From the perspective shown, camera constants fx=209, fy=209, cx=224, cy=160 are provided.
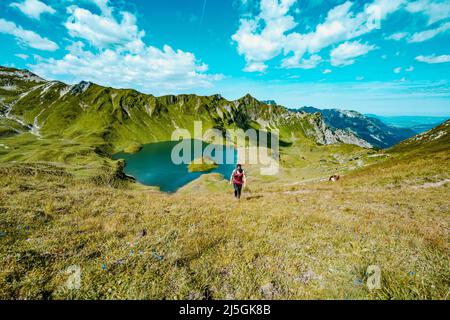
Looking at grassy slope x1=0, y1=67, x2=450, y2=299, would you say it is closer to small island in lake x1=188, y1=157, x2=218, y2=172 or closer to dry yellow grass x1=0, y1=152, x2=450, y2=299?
dry yellow grass x1=0, y1=152, x2=450, y2=299

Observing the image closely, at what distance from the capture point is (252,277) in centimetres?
693

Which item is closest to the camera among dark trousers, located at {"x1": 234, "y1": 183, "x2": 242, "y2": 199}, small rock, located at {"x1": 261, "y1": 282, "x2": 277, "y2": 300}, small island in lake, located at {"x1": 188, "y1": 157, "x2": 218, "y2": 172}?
small rock, located at {"x1": 261, "y1": 282, "x2": 277, "y2": 300}

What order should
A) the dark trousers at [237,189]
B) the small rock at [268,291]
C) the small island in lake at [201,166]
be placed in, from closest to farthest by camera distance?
the small rock at [268,291]
the dark trousers at [237,189]
the small island in lake at [201,166]

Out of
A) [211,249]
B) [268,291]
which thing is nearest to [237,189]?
[211,249]

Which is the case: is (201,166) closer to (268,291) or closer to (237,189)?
(237,189)

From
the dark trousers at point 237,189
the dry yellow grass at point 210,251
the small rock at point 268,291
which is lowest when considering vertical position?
the small rock at point 268,291

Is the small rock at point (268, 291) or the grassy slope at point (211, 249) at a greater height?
Answer: the grassy slope at point (211, 249)

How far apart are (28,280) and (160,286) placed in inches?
147

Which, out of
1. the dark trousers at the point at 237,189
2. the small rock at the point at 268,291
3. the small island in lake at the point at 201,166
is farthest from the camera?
the small island in lake at the point at 201,166

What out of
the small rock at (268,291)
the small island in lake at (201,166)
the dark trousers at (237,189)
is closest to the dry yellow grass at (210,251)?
the small rock at (268,291)

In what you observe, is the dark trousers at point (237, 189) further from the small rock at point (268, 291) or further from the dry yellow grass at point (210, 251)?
the small rock at point (268, 291)

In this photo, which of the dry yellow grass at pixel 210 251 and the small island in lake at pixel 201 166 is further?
the small island in lake at pixel 201 166

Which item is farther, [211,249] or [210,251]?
[211,249]

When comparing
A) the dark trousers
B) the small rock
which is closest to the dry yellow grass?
the small rock
